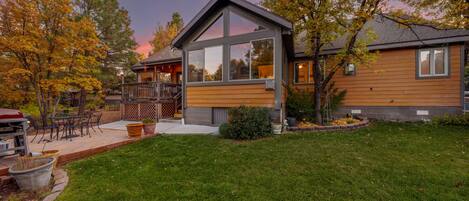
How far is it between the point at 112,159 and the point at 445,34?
45.9ft

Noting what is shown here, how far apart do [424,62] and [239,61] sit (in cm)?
889

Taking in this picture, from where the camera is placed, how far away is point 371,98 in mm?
10492

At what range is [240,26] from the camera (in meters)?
8.80

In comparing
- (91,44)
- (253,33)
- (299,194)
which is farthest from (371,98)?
(91,44)

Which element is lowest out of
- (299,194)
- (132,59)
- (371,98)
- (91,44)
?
(299,194)

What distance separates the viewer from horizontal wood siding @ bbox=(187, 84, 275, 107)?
8.17 m

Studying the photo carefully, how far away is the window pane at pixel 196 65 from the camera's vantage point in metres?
9.61

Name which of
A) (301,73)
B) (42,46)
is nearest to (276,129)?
(301,73)

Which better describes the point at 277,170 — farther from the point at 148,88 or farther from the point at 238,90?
the point at 148,88

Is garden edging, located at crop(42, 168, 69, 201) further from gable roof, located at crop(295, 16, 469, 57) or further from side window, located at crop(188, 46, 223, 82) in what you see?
gable roof, located at crop(295, 16, 469, 57)

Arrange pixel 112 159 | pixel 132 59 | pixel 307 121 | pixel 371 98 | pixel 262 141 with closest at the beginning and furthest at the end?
pixel 112 159 → pixel 262 141 → pixel 307 121 → pixel 371 98 → pixel 132 59


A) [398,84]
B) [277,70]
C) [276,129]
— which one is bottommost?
[276,129]

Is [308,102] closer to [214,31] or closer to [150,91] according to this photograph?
[214,31]

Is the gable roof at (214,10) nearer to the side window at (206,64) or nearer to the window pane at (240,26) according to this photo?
the window pane at (240,26)
